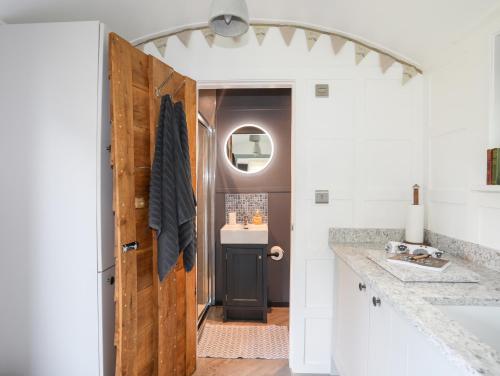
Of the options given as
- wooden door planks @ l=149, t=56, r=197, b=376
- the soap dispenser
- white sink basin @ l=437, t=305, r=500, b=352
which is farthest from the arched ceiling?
the soap dispenser

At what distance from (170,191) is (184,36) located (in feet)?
3.81

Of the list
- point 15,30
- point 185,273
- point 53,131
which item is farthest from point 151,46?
point 185,273

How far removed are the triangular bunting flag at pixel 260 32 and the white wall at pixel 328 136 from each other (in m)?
0.04

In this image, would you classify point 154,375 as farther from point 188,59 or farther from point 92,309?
point 188,59

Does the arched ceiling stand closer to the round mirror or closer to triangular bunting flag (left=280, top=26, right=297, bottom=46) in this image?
triangular bunting flag (left=280, top=26, right=297, bottom=46)

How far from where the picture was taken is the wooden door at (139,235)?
1298 millimetres

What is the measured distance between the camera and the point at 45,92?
1.37m

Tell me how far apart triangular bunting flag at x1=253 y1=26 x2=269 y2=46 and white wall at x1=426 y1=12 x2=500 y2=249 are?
3.65 feet

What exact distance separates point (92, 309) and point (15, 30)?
1.45m

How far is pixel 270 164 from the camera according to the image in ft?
9.84

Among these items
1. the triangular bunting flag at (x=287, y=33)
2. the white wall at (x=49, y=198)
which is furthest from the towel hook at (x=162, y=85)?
the triangular bunting flag at (x=287, y=33)

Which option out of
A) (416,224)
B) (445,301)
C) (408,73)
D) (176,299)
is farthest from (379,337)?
(408,73)

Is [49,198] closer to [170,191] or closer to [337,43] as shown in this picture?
[170,191]

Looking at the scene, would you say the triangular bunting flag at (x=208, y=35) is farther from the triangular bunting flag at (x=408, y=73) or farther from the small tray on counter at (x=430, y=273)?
the small tray on counter at (x=430, y=273)
